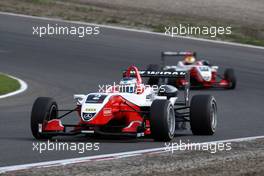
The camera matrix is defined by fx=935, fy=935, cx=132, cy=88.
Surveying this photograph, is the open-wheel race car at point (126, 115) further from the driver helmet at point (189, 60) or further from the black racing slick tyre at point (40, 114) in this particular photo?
the driver helmet at point (189, 60)

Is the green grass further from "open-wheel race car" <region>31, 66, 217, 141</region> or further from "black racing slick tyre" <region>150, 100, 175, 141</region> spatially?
"black racing slick tyre" <region>150, 100, 175, 141</region>

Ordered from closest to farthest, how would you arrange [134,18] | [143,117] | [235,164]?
[235,164]
[143,117]
[134,18]

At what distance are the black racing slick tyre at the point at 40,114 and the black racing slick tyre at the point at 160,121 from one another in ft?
5.13

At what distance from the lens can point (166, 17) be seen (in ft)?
118

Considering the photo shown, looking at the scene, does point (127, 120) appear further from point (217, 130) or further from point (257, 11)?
point (257, 11)

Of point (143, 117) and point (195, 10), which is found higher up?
point (195, 10)

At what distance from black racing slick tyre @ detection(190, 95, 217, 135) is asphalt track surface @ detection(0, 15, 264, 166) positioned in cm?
16

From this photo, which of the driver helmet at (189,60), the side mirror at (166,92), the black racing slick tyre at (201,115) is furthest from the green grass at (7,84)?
the black racing slick tyre at (201,115)

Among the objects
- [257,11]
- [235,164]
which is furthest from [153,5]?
[235,164]

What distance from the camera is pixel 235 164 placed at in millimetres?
11312

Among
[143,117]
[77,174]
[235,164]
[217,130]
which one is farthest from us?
[217,130]

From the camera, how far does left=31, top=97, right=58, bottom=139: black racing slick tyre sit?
1390 cm

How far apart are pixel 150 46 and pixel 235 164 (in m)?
21.0

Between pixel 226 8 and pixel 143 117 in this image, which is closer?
pixel 143 117
